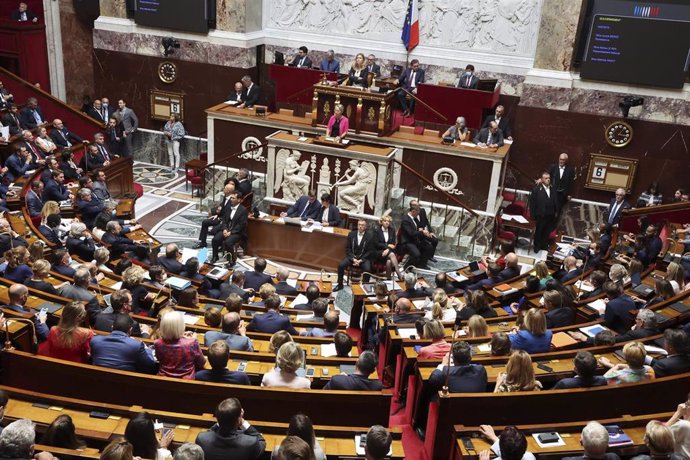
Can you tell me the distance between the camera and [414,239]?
1172 cm

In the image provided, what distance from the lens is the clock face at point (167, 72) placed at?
54.7ft

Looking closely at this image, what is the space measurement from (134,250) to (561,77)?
9264 mm

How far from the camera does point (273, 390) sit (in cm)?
548

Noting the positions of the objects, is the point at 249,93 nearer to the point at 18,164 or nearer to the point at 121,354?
the point at 18,164

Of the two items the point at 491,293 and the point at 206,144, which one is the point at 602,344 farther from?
the point at 206,144

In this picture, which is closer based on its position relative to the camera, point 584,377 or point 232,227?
point 584,377

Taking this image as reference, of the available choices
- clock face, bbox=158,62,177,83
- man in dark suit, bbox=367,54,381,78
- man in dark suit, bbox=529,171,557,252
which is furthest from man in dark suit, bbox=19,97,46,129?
man in dark suit, bbox=529,171,557,252

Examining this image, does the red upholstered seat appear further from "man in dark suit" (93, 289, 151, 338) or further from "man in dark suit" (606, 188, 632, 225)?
"man in dark suit" (606, 188, 632, 225)

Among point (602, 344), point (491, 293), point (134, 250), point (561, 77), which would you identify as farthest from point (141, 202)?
point (602, 344)

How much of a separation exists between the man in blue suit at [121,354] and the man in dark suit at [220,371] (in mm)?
491

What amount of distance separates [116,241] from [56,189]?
2248 mm

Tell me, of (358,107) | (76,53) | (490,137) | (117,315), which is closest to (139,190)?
(358,107)

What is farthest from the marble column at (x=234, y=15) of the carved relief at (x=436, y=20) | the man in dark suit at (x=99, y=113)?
the man in dark suit at (x=99, y=113)

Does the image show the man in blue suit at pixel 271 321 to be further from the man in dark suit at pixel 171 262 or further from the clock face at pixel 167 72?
the clock face at pixel 167 72
